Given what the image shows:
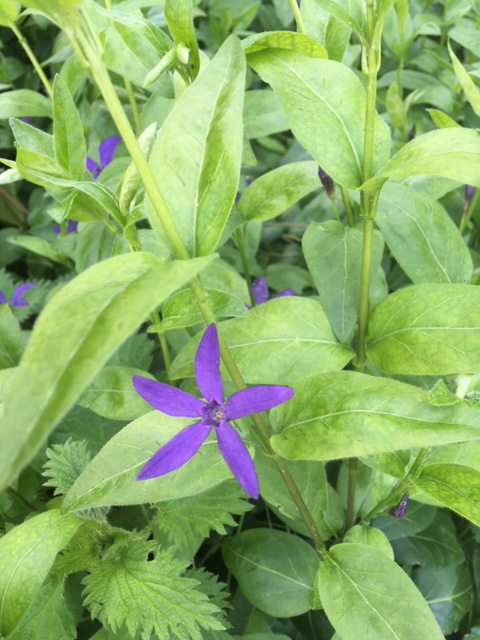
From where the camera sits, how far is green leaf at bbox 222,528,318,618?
994mm

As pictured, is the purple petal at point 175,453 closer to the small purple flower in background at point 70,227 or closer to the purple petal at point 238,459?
the purple petal at point 238,459

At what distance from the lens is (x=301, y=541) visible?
1043mm

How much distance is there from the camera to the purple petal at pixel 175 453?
2.03 feet

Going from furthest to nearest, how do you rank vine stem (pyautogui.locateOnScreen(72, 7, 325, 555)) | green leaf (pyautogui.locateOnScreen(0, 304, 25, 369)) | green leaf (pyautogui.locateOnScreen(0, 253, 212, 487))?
green leaf (pyautogui.locateOnScreen(0, 304, 25, 369)) → vine stem (pyautogui.locateOnScreen(72, 7, 325, 555)) → green leaf (pyautogui.locateOnScreen(0, 253, 212, 487))

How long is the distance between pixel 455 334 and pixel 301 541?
476mm

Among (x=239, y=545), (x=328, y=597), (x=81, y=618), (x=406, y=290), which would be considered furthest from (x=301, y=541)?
(x=406, y=290)

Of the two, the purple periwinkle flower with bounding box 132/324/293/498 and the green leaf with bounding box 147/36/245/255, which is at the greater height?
the green leaf with bounding box 147/36/245/255

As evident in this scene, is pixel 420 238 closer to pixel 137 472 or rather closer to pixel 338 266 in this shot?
pixel 338 266

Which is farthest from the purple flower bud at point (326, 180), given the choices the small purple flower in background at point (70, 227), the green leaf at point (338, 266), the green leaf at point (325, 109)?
the small purple flower in background at point (70, 227)

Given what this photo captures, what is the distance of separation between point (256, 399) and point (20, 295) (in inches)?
38.0

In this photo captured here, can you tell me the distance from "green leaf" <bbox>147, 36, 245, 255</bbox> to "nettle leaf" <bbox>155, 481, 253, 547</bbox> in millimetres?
418

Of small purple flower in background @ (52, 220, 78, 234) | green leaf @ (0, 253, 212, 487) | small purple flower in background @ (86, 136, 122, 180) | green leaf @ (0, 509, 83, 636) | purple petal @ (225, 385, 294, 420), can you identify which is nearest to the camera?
green leaf @ (0, 253, 212, 487)

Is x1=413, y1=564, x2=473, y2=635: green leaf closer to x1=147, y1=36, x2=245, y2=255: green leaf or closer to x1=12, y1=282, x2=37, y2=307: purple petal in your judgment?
x1=147, y1=36, x2=245, y2=255: green leaf

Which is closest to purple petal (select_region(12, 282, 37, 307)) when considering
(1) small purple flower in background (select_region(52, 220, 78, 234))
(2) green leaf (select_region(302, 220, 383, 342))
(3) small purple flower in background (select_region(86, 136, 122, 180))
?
(1) small purple flower in background (select_region(52, 220, 78, 234))
